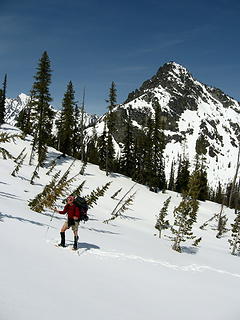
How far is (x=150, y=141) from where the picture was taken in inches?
1864

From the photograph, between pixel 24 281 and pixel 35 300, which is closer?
pixel 35 300

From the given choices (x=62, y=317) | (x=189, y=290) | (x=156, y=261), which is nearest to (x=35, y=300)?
(x=62, y=317)

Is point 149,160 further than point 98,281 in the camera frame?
Yes

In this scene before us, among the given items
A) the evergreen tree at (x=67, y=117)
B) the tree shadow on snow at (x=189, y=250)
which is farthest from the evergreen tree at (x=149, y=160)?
the tree shadow on snow at (x=189, y=250)

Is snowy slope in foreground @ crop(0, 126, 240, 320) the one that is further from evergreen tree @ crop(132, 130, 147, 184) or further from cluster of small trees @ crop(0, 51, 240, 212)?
evergreen tree @ crop(132, 130, 147, 184)

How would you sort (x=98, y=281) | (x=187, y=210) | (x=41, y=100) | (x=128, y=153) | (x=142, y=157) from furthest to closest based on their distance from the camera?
(x=128, y=153)
(x=142, y=157)
(x=41, y=100)
(x=187, y=210)
(x=98, y=281)

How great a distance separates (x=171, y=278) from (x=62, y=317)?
5630 millimetres

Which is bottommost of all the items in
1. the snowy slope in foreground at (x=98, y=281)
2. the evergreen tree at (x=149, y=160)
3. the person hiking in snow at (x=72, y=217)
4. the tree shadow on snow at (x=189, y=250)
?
the tree shadow on snow at (x=189, y=250)

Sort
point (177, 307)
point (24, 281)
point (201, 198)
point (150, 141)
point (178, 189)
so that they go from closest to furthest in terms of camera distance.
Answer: point (24, 281) → point (177, 307) → point (150, 141) → point (201, 198) → point (178, 189)

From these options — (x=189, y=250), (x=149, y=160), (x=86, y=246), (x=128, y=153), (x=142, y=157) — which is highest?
(x=128, y=153)

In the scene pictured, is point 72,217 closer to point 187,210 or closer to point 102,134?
point 187,210

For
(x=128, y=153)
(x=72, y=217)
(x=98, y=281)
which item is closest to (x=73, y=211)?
(x=72, y=217)

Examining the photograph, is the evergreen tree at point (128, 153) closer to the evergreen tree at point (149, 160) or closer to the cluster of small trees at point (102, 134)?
the cluster of small trees at point (102, 134)

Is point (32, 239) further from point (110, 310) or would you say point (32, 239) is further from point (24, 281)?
point (110, 310)
